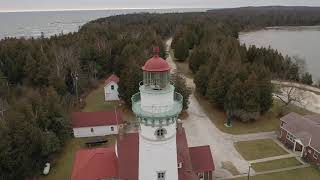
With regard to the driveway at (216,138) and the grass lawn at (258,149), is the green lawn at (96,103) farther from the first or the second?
the grass lawn at (258,149)

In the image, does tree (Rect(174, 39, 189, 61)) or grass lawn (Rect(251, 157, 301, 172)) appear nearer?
grass lawn (Rect(251, 157, 301, 172))

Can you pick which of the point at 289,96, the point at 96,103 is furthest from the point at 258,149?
the point at 96,103

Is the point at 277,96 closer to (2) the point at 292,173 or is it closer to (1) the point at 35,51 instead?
(2) the point at 292,173

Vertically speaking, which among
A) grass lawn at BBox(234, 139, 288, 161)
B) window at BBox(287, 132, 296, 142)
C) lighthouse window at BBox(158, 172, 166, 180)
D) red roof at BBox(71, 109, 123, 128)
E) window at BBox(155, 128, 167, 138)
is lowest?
grass lawn at BBox(234, 139, 288, 161)

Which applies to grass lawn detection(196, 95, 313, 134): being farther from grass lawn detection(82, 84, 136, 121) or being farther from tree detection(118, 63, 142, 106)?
grass lawn detection(82, 84, 136, 121)

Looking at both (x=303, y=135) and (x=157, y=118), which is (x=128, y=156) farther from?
(x=303, y=135)

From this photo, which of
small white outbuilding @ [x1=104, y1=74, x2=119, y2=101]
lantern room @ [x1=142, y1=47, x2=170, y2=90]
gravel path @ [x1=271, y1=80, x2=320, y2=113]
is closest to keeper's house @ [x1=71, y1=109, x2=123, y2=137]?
small white outbuilding @ [x1=104, y1=74, x2=119, y2=101]

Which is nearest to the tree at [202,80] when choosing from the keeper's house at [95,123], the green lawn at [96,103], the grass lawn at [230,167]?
the green lawn at [96,103]
